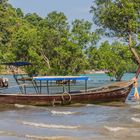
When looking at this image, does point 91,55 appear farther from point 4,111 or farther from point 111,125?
point 111,125

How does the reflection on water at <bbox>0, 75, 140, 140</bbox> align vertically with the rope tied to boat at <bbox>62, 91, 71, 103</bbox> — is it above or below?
below

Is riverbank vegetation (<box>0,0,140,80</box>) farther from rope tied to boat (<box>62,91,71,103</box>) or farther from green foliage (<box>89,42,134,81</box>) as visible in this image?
rope tied to boat (<box>62,91,71,103</box>)

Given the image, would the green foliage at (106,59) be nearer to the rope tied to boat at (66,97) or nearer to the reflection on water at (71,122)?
the rope tied to boat at (66,97)

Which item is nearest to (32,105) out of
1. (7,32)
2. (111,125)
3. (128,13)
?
(111,125)

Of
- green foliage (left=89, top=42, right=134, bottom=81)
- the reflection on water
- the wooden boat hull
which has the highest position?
green foliage (left=89, top=42, right=134, bottom=81)

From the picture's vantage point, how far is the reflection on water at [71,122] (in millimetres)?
16719

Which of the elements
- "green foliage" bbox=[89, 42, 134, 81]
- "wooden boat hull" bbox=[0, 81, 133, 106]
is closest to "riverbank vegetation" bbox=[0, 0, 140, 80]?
"green foliage" bbox=[89, 42, 134, 81]

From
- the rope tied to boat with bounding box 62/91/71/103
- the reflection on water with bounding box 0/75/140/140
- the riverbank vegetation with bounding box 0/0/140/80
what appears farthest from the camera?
the riverbank vegetation with bounding box 0/0/140/80

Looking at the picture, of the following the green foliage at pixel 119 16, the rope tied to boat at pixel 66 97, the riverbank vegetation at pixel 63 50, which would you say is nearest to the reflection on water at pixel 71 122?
the rope tied to boat at pixel 66 97

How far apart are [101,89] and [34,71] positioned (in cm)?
4421

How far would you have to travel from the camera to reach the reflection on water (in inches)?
658

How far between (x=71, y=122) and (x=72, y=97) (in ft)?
25.0

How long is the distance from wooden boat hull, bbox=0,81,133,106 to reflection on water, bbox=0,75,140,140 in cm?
46

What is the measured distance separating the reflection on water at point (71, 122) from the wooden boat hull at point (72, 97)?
18.1 inches
